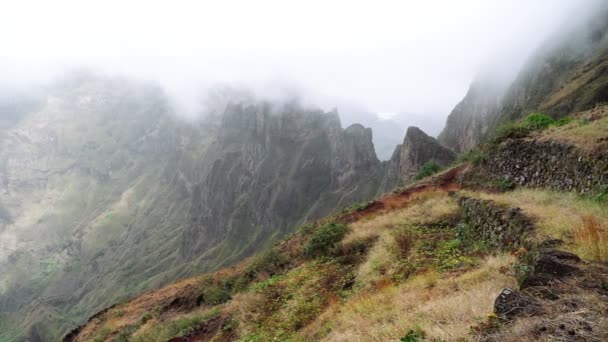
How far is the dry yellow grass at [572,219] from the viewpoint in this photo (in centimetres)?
770

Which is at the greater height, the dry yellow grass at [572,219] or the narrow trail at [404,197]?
the narrow trail at [404,197]

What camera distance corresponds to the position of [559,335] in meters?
4.41

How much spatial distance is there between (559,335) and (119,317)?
27.8 metres

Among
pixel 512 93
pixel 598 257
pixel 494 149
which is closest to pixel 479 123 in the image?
pixel 512 93

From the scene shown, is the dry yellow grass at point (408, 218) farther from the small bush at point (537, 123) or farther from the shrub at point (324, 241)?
the small bush at point (537, 123)

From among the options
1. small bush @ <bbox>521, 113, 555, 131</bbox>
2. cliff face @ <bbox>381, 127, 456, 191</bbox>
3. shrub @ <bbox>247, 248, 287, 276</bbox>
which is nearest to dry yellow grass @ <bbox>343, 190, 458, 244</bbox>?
shrub @ <bbox>247, 248, 287, 276</bbox>

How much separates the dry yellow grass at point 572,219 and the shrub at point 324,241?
7439mm

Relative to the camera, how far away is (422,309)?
7.49 meters

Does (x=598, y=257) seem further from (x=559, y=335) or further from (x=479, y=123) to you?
(x=479, y=123)

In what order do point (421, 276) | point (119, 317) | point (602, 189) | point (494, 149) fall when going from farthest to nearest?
point (119, 317)
point (494, 149)
point (602, 189)
point (421, 276)

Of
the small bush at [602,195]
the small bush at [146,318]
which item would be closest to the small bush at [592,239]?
the small bush at [602,195]

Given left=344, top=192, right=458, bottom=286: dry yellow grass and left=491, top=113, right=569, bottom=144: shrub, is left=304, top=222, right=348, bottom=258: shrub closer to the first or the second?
left=344, top=192, right=458, bottom=286: dry yellow grass

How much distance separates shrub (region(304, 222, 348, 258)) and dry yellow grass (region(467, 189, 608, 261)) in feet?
24.4

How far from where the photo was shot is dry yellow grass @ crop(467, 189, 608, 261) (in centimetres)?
770
